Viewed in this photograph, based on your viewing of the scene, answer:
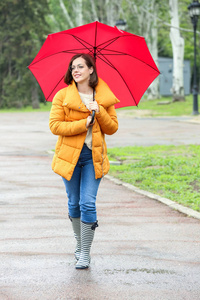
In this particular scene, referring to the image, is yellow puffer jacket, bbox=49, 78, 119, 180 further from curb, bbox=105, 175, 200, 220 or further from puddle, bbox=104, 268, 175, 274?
curb, bbox=105, 175, 200, 220

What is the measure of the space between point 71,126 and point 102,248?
1.53 meters

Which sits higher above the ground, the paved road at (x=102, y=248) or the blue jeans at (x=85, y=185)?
the blue jeans at (x=85, y=185)

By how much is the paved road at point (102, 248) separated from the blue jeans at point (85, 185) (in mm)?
505

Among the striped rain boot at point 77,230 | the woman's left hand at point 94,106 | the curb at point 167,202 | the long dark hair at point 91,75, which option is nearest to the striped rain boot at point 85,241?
the striped rain boot at point 77,230

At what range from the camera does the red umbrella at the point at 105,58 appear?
17.6 ft

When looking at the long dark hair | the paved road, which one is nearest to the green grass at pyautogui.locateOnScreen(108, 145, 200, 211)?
the paved road

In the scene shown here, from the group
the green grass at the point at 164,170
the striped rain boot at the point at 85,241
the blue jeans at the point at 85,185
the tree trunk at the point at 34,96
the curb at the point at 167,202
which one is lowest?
the tree trunk at the point at 34,96

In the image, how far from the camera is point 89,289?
4.52 m

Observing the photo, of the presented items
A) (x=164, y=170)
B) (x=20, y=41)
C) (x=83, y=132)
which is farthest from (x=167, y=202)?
(x=20, y=41)

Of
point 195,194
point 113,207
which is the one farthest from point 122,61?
point 195,194

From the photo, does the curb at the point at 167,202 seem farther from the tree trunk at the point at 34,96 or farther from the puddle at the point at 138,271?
the tree trunk at the point at 34,96

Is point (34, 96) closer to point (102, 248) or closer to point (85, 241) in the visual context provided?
point (102, 248)

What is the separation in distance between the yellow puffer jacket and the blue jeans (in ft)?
0.22

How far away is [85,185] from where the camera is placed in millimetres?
5000
